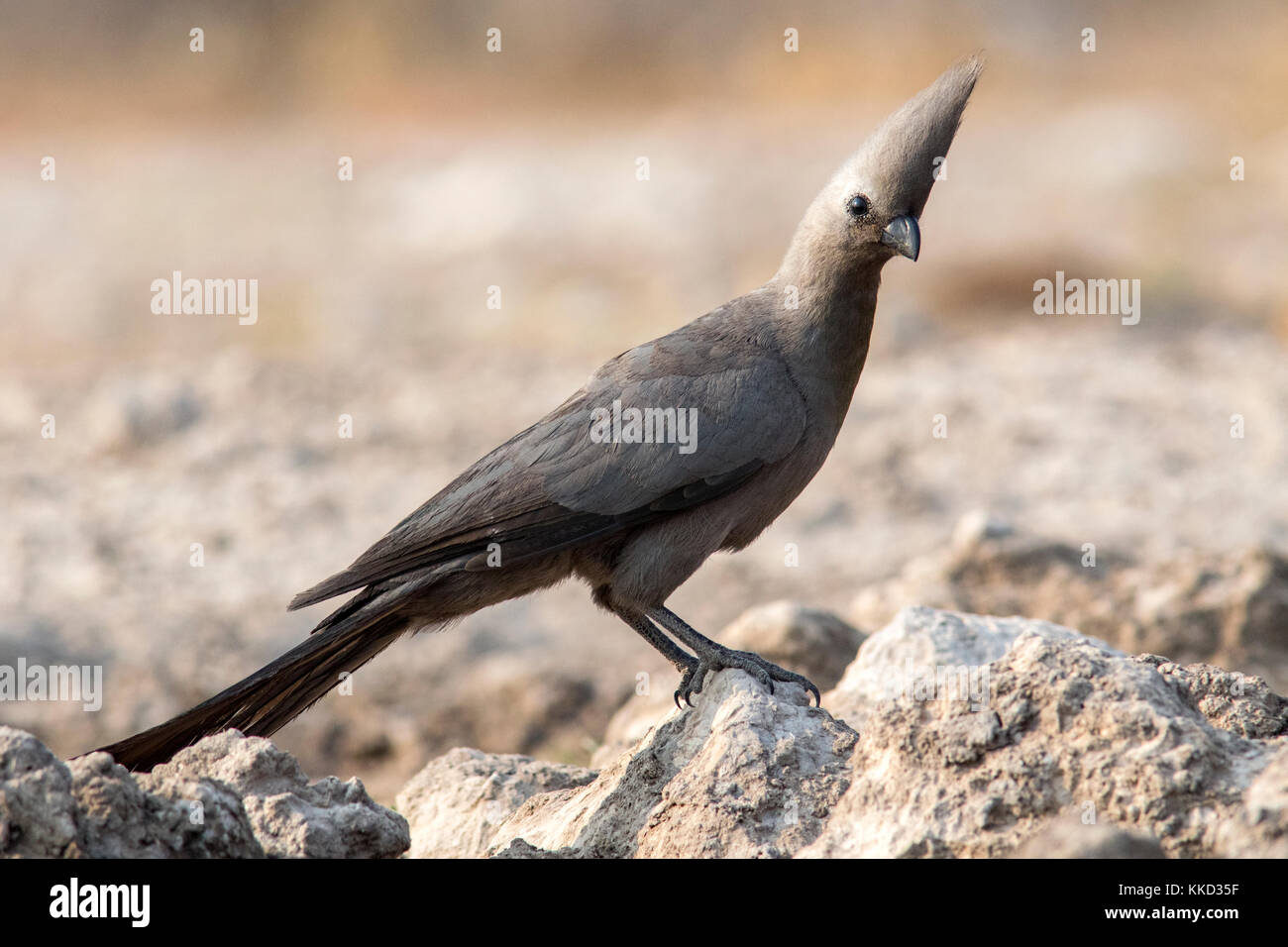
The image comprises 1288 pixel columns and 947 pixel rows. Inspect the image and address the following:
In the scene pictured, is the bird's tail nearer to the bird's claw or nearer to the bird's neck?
the bird's claw

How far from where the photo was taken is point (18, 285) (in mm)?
14438

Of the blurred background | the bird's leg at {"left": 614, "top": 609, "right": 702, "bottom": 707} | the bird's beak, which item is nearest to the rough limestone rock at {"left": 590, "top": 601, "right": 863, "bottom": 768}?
the blurred background

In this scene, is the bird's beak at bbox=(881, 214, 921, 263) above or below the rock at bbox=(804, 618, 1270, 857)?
above

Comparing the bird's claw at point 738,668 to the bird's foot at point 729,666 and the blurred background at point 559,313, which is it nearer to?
the bird's foot at point 729,666

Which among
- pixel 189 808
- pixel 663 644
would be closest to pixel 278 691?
pixel 189 808

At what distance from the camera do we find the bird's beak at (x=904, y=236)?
501cm

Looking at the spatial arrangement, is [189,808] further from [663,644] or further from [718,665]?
[663,644]

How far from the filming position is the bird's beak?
16.4ft

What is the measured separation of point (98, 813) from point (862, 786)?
1947 mm

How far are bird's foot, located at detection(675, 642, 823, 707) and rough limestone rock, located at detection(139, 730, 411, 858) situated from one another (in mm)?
1101

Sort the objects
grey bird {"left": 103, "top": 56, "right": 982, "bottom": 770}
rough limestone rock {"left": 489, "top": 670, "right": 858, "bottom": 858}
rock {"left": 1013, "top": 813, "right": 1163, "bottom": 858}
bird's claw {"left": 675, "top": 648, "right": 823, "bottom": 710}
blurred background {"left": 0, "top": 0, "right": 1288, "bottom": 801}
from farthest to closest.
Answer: blurred background {"left": 0, "top": 0, "right": 1288, "bottom": 801}, grey bird {"left": 103, "top": 56, "right": 982, "bottom": 770}, bird's claw {"left": 675, "top": 648, "right": 823, "bottom": 710}, rough limestone rock {"left": 489, "top": 670, "right": 858, "bottom": 858}, rock {"left": 1013, "top": 813, "right": 1163, "bottom": 858}

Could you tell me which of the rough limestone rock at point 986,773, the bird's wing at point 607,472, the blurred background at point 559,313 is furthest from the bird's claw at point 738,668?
the blurred background at point 559,313
